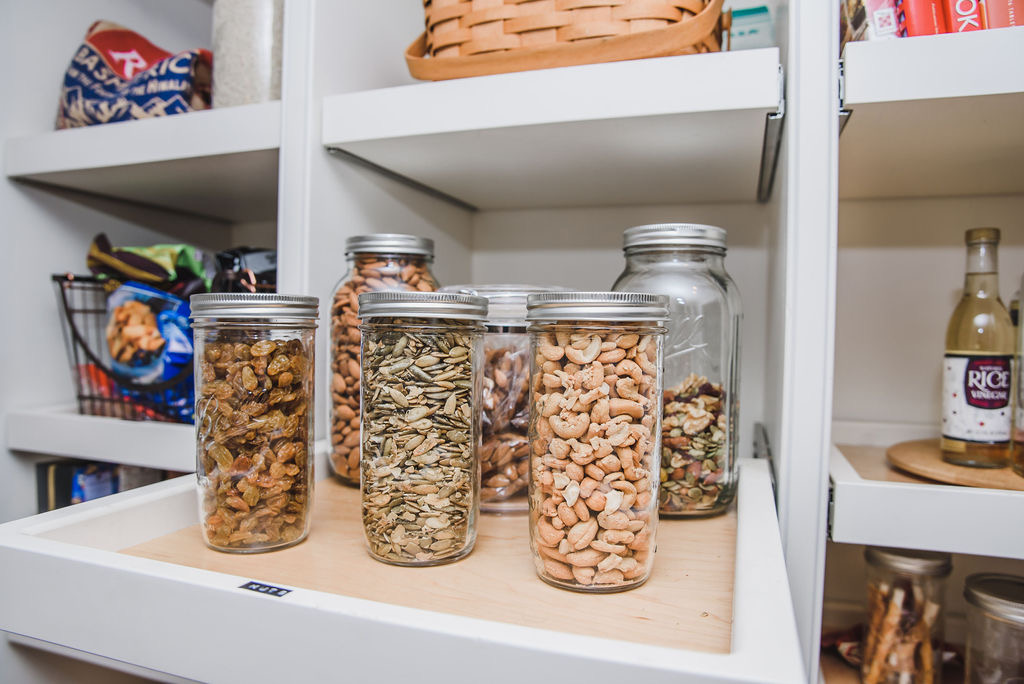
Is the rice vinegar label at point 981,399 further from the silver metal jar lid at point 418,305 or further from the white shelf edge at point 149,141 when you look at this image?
the white shelf edge at point 149,141

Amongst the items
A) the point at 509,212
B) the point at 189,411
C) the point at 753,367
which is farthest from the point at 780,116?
the point at 189,411

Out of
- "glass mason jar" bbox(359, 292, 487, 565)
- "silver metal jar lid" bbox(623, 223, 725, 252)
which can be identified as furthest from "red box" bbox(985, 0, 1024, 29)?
"glass mason jar" bbox(359, 292, 487, 565)

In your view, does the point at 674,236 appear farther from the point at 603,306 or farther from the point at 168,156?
the point at 168,156

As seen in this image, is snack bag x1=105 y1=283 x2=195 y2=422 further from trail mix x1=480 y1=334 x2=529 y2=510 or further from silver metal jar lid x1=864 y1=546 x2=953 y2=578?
silver metal jar lid x1=864 y1=546 x2=953 y2=578

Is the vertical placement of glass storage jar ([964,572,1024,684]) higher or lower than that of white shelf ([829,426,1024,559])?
lower

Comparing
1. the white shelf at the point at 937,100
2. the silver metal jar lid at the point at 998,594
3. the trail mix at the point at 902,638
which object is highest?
the white shelf at the point at 937,100

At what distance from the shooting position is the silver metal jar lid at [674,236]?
0.65 metres

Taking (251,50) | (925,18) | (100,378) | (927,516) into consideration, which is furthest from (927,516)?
(100,378)

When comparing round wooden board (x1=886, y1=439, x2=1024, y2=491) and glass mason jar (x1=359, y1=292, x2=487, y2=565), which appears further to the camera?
round wooden board (x1=886, y1=439, x2=1024, y2=491)

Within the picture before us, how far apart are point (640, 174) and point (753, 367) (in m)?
0.35

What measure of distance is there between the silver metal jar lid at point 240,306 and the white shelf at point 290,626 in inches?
7.5

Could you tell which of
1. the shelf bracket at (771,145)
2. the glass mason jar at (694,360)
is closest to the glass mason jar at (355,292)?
the glass mason jar at (694,360)

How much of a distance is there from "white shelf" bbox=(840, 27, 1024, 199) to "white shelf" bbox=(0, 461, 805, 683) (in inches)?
15.3

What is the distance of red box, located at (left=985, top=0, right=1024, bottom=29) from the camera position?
609mm
